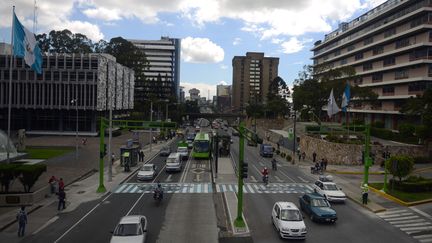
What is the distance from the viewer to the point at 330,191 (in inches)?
1240

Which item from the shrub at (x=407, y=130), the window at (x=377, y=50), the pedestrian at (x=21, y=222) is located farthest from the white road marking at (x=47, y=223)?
the window at (x=377, y=50)

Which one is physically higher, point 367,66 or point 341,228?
point 367,66

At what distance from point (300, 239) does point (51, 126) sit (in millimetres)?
84109

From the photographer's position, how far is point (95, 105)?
91.1 metres

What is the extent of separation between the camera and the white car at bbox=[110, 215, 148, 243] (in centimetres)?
1834

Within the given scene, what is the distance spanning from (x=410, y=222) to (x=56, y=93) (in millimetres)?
81722

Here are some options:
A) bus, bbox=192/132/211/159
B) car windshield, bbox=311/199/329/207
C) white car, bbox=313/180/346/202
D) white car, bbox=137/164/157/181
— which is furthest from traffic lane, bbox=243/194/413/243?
bus, bbox=192/132/211/159

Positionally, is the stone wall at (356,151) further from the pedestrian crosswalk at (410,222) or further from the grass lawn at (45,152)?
the grass lawn at (45,152)

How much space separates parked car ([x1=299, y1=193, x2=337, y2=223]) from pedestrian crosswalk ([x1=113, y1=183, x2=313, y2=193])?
8755 mm

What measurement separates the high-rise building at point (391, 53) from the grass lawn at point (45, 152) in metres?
47.7

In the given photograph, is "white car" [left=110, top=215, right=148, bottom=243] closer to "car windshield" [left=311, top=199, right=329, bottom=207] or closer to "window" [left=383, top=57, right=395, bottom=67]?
"car windshield" [left=311, top=199, right=329, bottom=207]

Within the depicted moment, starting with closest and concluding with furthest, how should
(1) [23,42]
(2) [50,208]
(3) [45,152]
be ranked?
(2) [50,208]
(1) [23,42]
(3) [45,152]

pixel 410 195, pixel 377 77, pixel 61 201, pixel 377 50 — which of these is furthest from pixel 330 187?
pixel 377 50

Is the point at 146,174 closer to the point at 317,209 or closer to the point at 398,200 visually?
the point at 317,209
